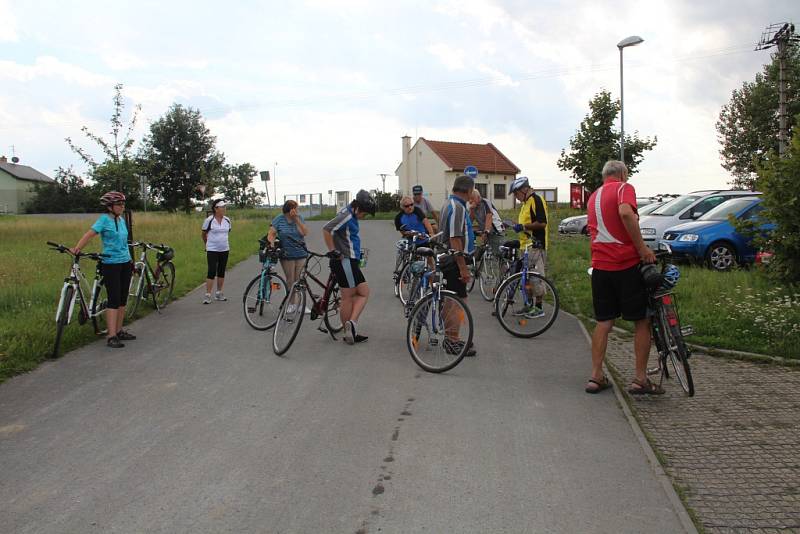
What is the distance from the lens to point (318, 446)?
4711 millimetres

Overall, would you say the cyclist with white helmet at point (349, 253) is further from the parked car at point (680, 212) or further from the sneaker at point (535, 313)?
the parked car at point (680, 212)

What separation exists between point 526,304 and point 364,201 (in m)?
2.51

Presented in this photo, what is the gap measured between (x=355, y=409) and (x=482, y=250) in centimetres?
592

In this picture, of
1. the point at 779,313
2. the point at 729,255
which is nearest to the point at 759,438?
the point at 779,313

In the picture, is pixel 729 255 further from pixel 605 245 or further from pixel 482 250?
pixel 605 245

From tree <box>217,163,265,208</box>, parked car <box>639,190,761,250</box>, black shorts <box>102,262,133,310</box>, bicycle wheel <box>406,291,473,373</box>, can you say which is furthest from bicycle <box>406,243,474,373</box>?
tree <box>217,163,265,208</box>

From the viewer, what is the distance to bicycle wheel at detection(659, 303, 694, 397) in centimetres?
577

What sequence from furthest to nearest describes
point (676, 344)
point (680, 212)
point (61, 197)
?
1. point (61, 197)
2. point (680, 212)
3. point (676, 344)

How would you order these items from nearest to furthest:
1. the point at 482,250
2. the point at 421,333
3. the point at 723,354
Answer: the point at 421,333 < the point at 723,354 < the point at 482,250

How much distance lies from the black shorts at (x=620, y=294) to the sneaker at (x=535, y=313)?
2.47 metres

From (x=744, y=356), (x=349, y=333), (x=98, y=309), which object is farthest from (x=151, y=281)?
(x=744, y=356)

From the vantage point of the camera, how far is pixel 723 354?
7.43m

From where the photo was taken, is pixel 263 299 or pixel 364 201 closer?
pixel 364 201

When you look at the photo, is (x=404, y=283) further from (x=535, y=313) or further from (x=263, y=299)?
(x=535, y=313)
